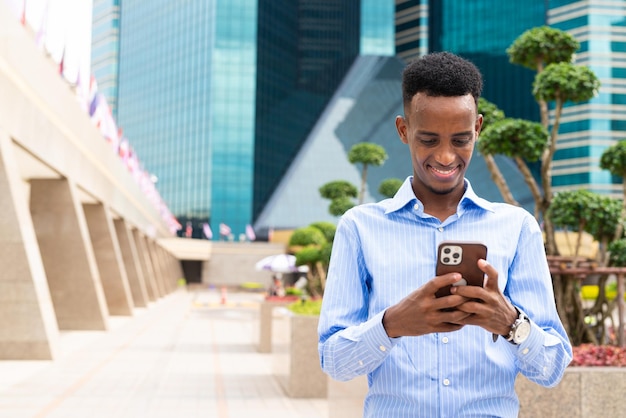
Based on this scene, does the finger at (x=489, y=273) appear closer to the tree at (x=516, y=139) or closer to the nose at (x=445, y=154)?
the nose at (x=445, y=154)

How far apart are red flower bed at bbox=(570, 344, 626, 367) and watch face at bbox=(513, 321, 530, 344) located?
5182mm

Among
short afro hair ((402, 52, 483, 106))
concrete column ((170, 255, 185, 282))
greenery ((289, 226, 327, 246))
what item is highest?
short afro hair ((402, 52, 483, 106))

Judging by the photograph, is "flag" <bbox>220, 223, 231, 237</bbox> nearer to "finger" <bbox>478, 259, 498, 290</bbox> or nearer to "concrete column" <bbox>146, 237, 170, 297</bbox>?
"concrete column" <bbox>146, 237, 170, 297</bbox>

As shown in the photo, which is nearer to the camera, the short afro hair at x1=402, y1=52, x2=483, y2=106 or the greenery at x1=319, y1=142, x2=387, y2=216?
the short afro hair at x1=402, y1=52, x2=483, y2=106

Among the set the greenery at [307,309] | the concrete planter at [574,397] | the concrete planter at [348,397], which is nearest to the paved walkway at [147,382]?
the greenery at [307,309]

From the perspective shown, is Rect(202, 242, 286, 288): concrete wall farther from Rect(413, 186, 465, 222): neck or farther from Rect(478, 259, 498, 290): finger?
Rect(478, 259, 498, 290): finger

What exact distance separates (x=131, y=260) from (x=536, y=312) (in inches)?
1321

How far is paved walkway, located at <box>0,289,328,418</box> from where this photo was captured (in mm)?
10602

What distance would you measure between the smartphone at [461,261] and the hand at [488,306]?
28mm

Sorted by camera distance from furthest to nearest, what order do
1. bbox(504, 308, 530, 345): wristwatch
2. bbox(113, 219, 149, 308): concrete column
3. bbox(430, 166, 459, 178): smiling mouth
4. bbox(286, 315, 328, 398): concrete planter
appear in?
bbox(113, 219, 149, 308): concrete column, bbox(286, 315, 328, 398): concrete planter, bbox(430, 166, 459, 178): smiling mouth, bbox(504, 308, 530, 345): wristwatch

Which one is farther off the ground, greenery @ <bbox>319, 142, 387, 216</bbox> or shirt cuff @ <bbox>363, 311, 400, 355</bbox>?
greenery @ <bbox>319, 142, 387, 216</bbox>

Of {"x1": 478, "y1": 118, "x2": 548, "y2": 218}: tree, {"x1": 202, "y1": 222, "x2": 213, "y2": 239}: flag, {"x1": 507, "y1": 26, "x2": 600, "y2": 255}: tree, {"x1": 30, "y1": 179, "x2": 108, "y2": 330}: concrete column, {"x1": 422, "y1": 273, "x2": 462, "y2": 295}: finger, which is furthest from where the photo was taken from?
{"x1": 202, "y1": 222, "x2": 213, "y2": 239}: flag

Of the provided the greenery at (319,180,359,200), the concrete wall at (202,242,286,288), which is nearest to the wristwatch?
the greenery at (319,180,359,200)

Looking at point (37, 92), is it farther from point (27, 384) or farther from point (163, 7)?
point (163, 7)
